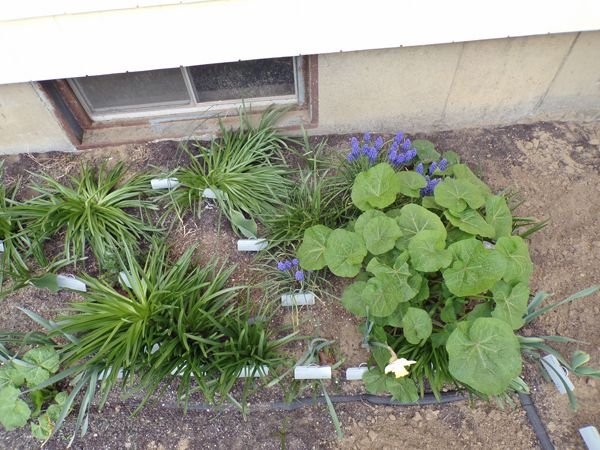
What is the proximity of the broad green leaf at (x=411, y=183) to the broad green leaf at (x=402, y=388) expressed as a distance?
0.75 meters

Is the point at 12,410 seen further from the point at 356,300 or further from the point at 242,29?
the point at 242,29

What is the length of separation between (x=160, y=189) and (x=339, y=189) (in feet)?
3.01

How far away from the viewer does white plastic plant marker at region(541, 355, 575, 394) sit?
1.68 meters

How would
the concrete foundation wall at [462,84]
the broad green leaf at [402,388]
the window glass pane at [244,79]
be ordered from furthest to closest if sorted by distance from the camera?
the window glass pane at [244,79] → the concrete foundation wall at [462,84] → the broad green leaf at [402,388]

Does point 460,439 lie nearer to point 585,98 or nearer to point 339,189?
point 339,189

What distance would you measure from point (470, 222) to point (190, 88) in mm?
1609

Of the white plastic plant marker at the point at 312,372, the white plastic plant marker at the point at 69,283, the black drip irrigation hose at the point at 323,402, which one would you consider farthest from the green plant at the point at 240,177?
the black drip irrigation hose at the point at 323,402

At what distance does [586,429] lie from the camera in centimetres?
170

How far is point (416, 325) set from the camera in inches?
63.2

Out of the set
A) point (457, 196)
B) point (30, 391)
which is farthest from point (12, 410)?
point (457, 196)

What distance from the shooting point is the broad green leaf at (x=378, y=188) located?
71.4 inches

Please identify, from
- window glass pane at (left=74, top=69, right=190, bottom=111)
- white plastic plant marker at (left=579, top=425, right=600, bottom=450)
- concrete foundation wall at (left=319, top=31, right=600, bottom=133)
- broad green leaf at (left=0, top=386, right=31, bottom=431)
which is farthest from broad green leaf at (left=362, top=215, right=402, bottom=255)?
broad green leaf at (left=0, top=386, right=31, bottom=431)

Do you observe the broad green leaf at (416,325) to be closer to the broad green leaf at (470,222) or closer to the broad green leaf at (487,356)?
the broad green leaf at (487,356)

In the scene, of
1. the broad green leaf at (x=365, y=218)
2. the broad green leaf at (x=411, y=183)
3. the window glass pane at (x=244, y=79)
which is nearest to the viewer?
the broad green leaf at (x=365, y=218)
